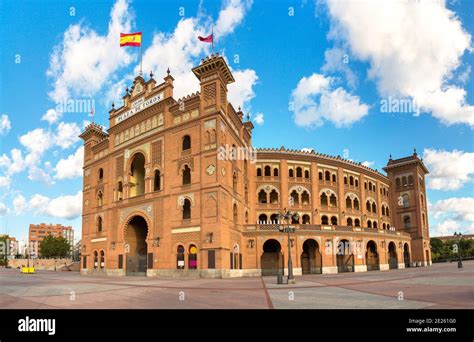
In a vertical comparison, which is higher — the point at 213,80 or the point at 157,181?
the point at 213,80

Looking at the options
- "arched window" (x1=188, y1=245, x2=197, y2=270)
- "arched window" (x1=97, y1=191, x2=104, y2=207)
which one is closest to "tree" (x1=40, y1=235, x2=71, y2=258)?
"arched window" (x1=97, y1=191, x2=104, y2=207)

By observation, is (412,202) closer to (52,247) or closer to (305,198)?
(305,198)

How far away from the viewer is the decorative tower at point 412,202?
201ft

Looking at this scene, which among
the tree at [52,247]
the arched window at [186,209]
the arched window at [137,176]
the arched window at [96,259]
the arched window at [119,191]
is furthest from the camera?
the tree at [52,247]

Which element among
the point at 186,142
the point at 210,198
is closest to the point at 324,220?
the point at 210,198

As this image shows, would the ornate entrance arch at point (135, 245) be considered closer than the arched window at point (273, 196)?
Yes

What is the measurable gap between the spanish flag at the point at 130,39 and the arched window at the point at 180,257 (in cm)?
2196

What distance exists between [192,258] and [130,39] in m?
23.9

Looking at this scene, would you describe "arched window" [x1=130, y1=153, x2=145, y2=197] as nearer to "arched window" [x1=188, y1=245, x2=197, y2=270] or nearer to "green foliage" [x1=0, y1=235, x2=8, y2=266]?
"arched window" [x1=188, y1=245, x2=197, y2=270]

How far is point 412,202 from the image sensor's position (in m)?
62.8

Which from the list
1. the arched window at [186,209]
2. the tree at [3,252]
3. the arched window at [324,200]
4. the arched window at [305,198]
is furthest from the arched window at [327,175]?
the tree at [3,252]

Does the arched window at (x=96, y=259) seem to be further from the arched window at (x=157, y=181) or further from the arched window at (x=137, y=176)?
the arched window at (x=157, y=181)

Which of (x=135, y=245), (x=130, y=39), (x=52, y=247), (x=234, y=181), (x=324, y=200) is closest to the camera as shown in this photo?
(x=130, y=39)
